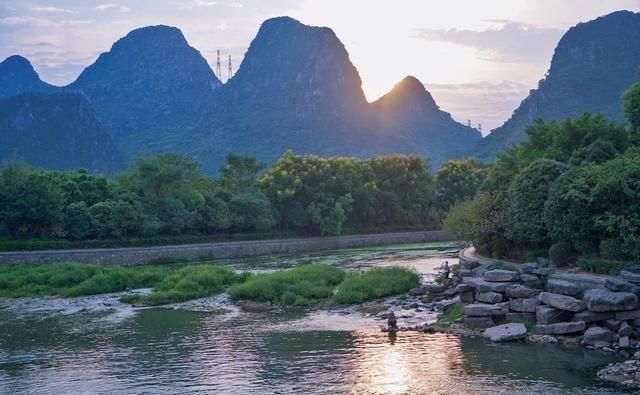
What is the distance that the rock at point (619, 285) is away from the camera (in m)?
22.8

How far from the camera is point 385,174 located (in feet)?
297

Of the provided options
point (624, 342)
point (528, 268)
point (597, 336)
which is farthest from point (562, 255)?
point (624, 342)

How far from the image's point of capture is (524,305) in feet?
82.0

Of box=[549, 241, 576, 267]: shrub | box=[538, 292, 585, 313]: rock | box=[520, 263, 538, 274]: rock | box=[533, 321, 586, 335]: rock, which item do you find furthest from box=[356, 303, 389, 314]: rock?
box=[533, 321, 586, 335]: rock

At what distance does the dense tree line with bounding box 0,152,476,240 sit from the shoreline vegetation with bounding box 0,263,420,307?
1170 centimetres

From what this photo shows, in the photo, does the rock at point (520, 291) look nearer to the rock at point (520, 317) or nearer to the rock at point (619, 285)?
the rock at point (520, 317)

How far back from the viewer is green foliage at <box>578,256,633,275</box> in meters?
25.5

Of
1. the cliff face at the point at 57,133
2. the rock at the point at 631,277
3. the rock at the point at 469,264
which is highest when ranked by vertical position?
the cliff face at the point at 57,133

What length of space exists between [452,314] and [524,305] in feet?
9.71

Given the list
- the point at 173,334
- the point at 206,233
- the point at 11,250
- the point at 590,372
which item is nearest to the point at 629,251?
the point at 590,372

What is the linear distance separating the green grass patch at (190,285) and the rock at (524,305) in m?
17.2

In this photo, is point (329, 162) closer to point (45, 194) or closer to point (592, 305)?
point (45, 194)

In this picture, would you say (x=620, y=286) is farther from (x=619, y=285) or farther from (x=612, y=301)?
(x=612, y=301)

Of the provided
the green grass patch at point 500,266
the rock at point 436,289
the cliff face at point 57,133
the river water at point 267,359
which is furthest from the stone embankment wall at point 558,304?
the cliff face at point 57,133
